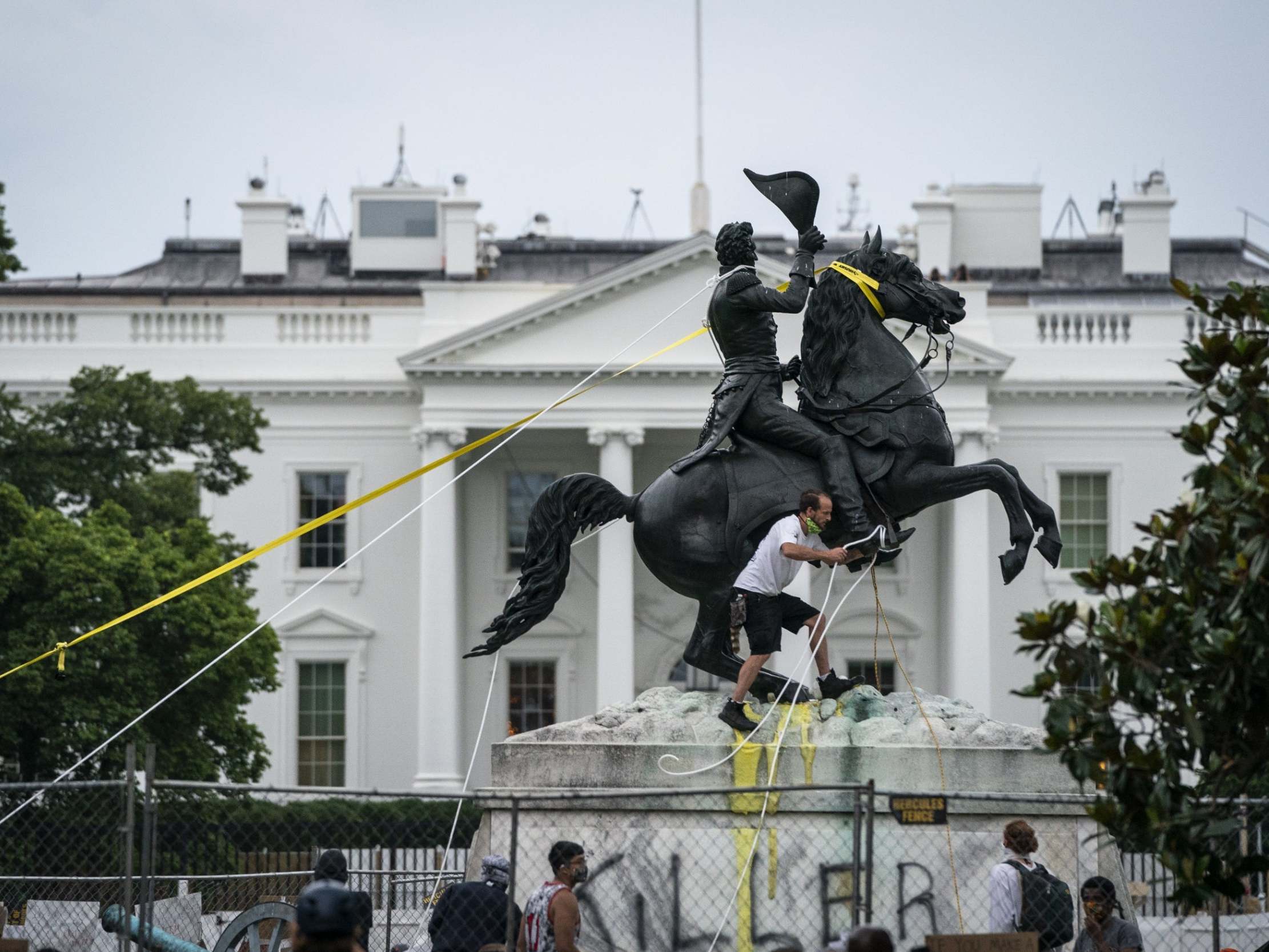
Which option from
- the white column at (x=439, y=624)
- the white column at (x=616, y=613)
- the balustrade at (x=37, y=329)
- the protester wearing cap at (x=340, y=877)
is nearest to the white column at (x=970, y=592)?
the white column at (x=616, y=613)

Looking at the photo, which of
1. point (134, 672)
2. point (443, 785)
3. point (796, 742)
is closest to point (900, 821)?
point (796, 742)

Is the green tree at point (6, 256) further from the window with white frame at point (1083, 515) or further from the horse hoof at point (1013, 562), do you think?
the window with white frame at point (1083, 515)

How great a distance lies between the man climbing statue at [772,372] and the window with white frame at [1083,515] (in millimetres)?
34876

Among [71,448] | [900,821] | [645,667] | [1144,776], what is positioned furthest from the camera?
[645,667]

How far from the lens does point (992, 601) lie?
156 ft

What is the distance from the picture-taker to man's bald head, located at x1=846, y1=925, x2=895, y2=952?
718 cm

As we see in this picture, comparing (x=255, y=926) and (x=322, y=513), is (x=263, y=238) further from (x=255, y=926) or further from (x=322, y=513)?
(x=255, y=926)

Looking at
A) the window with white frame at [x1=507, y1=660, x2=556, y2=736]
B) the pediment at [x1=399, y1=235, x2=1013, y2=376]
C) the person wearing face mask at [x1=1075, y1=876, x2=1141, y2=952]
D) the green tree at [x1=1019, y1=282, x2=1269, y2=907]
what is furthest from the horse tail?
the window with white frame at [x1=507, y1=660, x2=556, y2=736]

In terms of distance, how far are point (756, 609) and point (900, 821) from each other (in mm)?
1840

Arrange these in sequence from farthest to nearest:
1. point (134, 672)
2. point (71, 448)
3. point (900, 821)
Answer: point (71, 448), point (134, 672), point (900, 821)

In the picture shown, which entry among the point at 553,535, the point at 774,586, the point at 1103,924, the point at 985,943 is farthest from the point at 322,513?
the point at 985,943

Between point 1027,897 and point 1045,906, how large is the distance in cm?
9

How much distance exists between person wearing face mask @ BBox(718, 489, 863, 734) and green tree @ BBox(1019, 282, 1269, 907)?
2775mm

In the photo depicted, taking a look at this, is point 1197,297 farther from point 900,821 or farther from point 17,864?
point 17,864
